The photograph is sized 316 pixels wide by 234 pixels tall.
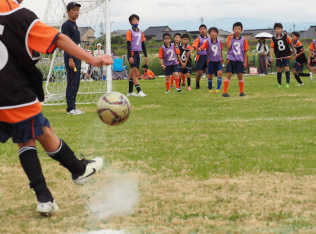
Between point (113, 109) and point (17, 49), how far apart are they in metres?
1.09

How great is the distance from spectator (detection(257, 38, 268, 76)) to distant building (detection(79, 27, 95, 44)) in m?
14.0

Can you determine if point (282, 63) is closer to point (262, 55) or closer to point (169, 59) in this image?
point (169, 59)

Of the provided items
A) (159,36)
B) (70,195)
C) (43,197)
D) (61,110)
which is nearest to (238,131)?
(70,195)

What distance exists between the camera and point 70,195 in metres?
3.70

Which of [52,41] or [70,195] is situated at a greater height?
[52,41]

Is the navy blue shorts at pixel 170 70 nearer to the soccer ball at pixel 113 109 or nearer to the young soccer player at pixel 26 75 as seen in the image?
the soccer ball at pixel 113 109

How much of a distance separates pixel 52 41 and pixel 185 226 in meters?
1.66

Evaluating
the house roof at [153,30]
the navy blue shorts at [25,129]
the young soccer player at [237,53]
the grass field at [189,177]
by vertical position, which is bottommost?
the grass field at [189,177]

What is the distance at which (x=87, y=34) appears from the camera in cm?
1234

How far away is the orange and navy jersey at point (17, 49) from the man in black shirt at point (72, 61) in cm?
533

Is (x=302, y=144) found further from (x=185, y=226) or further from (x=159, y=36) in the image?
(x=159, y=36)

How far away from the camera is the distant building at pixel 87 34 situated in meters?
12.1

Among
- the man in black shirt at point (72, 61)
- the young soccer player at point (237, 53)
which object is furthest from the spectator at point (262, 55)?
the man in black shirt at point (72, 61)

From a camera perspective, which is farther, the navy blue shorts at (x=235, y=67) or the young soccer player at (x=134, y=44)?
the young soccer player at (x=134, y=44)
